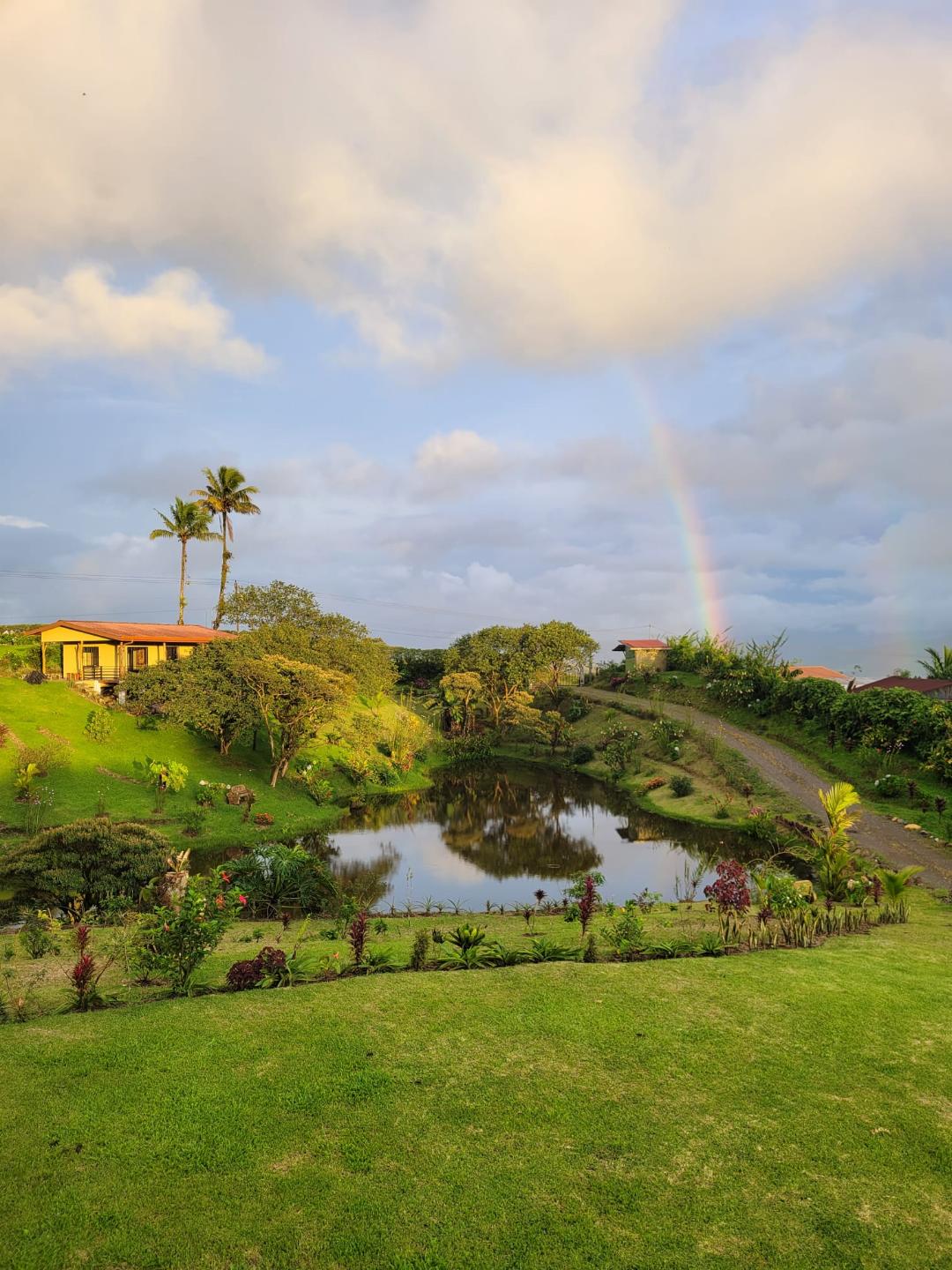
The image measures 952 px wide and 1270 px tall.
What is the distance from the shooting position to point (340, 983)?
944cm

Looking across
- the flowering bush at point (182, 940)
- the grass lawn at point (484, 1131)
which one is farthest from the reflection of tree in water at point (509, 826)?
the grass lawn at point (484, 1131)

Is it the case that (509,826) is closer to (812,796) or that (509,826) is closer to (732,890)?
(812,796)

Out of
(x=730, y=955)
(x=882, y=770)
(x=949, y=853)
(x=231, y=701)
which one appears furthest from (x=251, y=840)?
(x=882, y=770)

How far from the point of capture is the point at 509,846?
88.5ft

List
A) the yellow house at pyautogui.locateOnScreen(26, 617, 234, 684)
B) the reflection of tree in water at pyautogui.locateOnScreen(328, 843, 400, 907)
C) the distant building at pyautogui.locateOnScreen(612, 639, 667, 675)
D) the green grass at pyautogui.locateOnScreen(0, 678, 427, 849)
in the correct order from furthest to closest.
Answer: the distant building at pyautogui.locateOnScreen(612, 639, 667, 675)
the yellow house at pyautogui.locateOnScreen(26, 617, 234, 684)
the green grass at pyautogui.locateOnScreen(0, 678, 427, 849)
the reflection of tree in water at pyautogui.locateOnScreen(328, 843, 400, 907)

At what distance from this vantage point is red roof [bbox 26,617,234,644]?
4219 centimetres

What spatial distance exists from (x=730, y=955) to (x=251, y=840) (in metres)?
19.3

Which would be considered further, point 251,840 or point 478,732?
point 478,732

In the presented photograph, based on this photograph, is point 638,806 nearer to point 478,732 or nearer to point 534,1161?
point 478,732

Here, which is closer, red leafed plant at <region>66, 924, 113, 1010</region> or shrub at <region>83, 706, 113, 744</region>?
red leafed plant at <region>66, 924, 113, 1010</region>

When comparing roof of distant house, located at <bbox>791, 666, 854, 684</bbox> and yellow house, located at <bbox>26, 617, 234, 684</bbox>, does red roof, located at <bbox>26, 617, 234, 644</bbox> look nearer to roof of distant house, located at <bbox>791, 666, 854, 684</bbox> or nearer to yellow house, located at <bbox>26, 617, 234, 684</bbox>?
yellow house, located at <bbox>26, 617, 234, 684</bbox>

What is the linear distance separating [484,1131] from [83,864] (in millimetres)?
14818

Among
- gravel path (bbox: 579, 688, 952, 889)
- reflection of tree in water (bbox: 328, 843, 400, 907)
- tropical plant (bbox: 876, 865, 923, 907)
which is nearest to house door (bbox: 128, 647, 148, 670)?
reflection of tree in water (bbox: 328, 843, 400, 907)

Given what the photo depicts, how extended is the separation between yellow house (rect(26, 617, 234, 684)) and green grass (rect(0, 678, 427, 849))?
6776 mm
